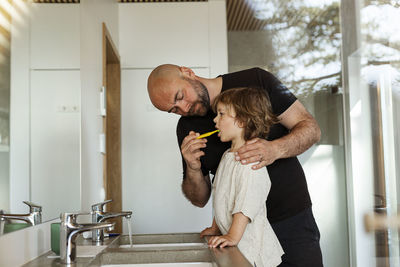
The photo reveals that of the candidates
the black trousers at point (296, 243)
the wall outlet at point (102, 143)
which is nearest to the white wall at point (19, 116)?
the black trousers at point (296, 243)

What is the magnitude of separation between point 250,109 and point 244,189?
32 cm

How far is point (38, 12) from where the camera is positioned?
61.1 inches

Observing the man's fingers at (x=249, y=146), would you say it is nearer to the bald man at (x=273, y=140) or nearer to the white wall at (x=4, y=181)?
the bald man at (x=273, y=140)

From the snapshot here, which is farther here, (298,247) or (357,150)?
(357,150)

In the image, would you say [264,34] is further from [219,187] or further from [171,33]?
[219,187]

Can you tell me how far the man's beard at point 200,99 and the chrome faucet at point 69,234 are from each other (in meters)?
0.75

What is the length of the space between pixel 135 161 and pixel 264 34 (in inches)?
56.2

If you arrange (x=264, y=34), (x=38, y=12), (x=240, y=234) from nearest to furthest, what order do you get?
(x=240, y=234) → (x=38, y=12) → (x=264, y=34)

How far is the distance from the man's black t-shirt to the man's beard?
0.18 ft

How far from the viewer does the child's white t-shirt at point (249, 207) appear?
4.75 ft

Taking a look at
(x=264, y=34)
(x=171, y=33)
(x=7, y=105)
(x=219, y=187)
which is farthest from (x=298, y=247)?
(x=171, y=33)

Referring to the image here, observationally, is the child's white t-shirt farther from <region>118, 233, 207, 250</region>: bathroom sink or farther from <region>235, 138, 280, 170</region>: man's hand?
<region>118, 233, 207, 250</region>: bathroom sink

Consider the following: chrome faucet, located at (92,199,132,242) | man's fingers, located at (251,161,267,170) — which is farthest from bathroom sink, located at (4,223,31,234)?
man's fingers, located at (251,161,267,170)

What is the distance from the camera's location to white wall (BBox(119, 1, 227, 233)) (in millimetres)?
3898
